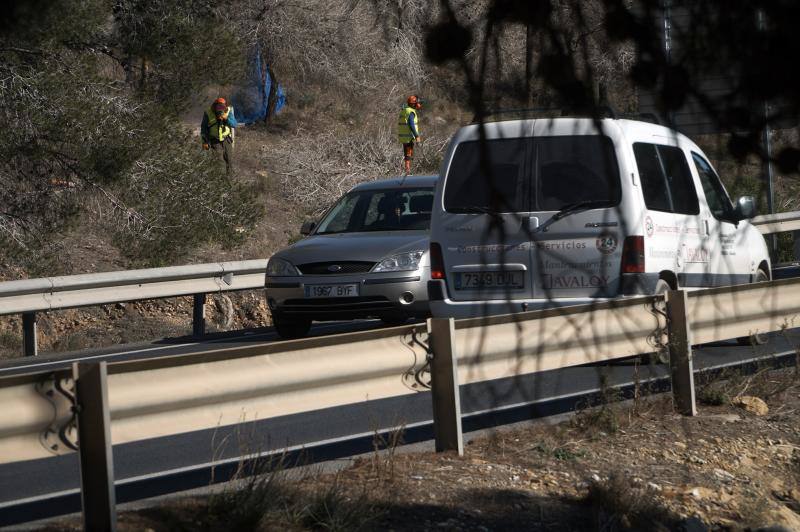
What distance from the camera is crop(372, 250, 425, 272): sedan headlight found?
12273mm

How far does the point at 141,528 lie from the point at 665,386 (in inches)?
178

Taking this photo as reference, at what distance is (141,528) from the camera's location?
4832mm

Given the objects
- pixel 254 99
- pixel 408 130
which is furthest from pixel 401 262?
pixel 254 99

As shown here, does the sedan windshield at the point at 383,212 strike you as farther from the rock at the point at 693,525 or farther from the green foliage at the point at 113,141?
the rock at the point at 693,525

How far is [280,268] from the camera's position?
502 inches

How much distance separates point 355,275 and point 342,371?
250 inches

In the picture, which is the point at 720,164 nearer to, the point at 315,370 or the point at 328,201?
the point at 315,370

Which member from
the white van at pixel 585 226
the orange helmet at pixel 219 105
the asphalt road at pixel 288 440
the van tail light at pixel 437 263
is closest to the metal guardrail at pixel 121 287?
the white van at pixel 585 226

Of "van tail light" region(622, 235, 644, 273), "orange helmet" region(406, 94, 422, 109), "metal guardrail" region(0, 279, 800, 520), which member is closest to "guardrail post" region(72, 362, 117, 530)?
"metal guardrail" region(0, 279, 800, 520)

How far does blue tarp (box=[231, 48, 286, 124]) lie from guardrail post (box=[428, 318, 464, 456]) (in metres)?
25.0

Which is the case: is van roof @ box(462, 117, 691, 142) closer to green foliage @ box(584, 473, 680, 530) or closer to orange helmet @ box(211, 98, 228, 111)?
green foliage @ box(584, 473, 680, 530)

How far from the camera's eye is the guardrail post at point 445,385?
6207mm

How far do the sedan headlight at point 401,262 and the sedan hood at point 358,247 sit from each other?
5cm

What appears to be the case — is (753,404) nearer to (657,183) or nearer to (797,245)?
(657,183)
